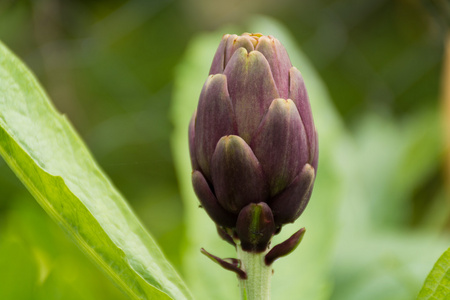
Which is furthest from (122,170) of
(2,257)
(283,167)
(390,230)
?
(283,167)

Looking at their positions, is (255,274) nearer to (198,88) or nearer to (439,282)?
Result: (439,282)

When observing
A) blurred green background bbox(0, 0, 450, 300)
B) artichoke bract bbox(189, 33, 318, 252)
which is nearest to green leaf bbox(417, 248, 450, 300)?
artichoke bract bbox(189, 33, 318, 252)

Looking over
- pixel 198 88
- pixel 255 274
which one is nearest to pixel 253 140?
pixel 255 274

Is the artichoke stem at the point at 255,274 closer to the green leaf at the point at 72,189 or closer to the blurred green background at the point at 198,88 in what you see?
the green leaf at the point at 72,189

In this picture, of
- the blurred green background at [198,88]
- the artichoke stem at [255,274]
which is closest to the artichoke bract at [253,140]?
the artichoke stem at [255,274]

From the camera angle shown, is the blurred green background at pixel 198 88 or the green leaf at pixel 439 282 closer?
the green leaf at pixel 439 282

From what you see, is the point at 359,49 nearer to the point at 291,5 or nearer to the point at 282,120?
the point at 291,5

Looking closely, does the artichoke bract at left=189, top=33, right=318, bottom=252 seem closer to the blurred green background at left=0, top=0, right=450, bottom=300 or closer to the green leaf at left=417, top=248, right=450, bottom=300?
the green leaf at left=417, top=248, right=450, bottom=300
